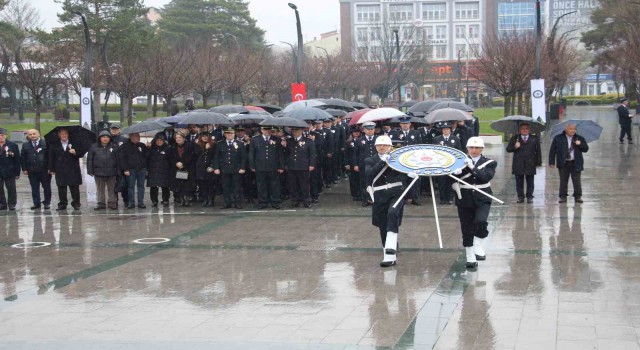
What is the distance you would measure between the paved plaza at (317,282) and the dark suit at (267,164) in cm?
74

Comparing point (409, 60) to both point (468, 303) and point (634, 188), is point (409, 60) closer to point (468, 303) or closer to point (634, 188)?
point (634, 188)

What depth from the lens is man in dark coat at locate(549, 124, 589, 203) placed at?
16.3 meters

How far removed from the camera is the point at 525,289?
9.41 meters

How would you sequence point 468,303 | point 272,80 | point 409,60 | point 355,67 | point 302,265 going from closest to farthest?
point 468,303 → point 302,265 → point 272,80 → point 355,67 → point 409,60

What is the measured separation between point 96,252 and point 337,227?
3871mm

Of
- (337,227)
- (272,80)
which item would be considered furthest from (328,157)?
(272,80)

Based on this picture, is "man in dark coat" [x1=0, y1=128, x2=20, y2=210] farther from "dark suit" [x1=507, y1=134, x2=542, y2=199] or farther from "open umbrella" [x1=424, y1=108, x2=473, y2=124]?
"dark suit" [x1=507, y1=134, x2=542, y2=199]

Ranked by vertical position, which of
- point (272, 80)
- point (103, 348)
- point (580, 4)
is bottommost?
A: point (103, 348)

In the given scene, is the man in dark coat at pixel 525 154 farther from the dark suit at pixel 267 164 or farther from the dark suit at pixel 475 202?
the dark suit at pixel 475 202

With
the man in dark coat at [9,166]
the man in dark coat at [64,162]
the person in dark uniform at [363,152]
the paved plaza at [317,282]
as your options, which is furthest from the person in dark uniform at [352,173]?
the man in dark coat at [9,166]

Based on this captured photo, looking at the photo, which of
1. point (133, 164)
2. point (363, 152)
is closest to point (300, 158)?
point (363, 152)

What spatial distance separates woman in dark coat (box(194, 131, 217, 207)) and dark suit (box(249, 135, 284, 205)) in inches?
37.3

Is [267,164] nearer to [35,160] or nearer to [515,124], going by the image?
[35,160]

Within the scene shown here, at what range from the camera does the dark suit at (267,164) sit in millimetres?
16812
